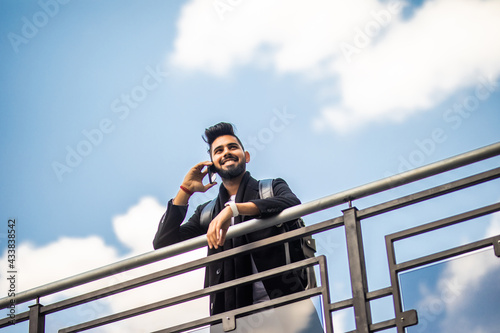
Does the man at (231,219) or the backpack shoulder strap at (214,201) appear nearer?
the man at (231,219)

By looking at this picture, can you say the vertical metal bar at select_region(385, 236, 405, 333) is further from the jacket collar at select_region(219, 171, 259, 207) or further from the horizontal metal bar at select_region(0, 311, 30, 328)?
the horizontal metal bar at select_region(0, 311, 30, 328)

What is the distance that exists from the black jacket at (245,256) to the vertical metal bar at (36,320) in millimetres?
785

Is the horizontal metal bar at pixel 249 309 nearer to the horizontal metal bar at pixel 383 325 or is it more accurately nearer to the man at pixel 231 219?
the man at pixel 231 219

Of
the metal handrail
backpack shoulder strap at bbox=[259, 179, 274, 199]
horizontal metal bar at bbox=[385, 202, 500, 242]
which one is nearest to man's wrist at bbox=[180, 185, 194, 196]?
backpack shoulder strap at bbox=[259, 179, 274, 199]

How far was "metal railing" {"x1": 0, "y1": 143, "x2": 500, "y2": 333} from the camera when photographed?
171 inches

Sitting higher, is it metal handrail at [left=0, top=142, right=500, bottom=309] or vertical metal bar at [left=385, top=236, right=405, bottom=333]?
metal handrail at [left=0, top=142, right=500, bottom=309]

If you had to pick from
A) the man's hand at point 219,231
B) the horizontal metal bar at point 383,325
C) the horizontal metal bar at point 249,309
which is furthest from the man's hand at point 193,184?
the horizontal metal bar at point 383,325

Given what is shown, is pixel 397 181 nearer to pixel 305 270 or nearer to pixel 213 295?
pixel 305 270

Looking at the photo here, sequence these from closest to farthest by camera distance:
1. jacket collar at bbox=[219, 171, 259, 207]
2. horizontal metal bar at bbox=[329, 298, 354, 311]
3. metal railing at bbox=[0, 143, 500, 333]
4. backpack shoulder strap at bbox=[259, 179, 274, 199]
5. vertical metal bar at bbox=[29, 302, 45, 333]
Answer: metal railing at bbox=[0, 143, 500, 333] < horizontal metal bar at bbox=[329, 298, 354, 311] < vertical metal bar at bbox=[29, 302, 45, 333] < backpack shoulder strap at bbox=[259, 179, 274, 199] < jacket collar at bbox=[219, 171, 259, 207]

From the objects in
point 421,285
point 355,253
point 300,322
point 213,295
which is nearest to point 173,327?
point 213,295

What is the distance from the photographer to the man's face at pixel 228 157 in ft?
19.3

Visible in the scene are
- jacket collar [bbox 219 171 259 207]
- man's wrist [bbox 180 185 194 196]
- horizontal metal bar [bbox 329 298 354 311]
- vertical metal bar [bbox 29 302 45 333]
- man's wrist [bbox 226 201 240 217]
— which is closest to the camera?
horizontal metal bar [bbox 329 298 354 311]

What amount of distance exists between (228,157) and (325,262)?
1442 mm

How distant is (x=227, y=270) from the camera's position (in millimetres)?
5285
